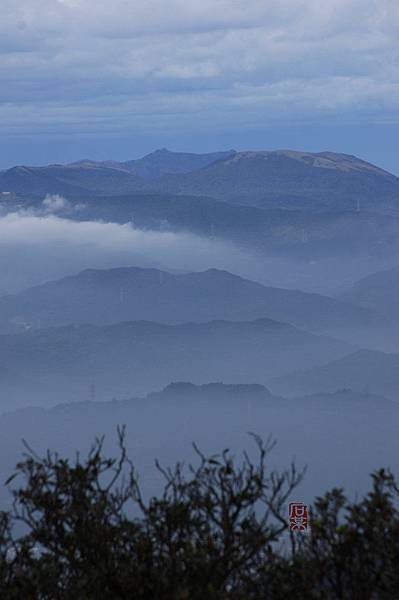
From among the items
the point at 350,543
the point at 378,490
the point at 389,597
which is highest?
the point at 378,490

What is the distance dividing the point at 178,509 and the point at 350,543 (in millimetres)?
3628

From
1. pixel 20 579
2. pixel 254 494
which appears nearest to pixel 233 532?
pixel 254 494

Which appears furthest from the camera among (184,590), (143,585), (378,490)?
(378,490)

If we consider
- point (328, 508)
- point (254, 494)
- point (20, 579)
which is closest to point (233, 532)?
point (254, 494)

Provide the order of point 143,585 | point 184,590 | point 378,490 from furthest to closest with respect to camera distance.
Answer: point 378,490
point 143,585
point 184,590

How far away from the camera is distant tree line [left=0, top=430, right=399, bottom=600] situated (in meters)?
16.7

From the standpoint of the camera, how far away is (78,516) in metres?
18.3

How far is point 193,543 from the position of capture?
59.8 ft

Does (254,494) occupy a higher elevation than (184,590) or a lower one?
higher

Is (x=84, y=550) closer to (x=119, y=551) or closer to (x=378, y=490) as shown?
(x=119, y=551)

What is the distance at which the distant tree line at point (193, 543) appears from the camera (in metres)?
16.7

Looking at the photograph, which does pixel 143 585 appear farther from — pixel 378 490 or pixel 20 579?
pixel 378 490

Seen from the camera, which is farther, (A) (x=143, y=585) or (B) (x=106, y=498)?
(B) (x=106, y=498)

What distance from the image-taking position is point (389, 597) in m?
16.6
